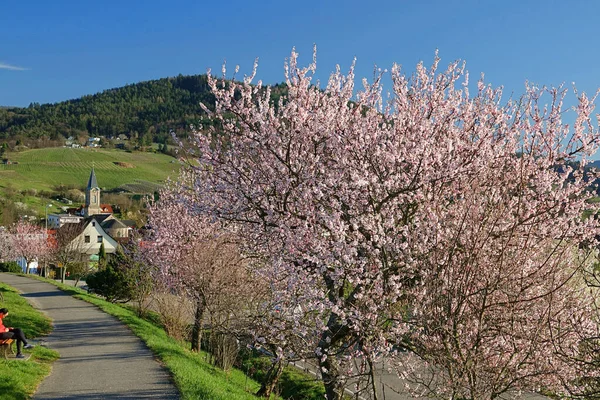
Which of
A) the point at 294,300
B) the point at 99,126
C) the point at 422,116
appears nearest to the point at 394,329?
the point at 294,300

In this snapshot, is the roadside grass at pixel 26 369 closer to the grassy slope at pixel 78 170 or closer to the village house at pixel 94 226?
the village house at pixel 94 226

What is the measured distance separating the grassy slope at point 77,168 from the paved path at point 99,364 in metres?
83.6

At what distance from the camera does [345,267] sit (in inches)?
302

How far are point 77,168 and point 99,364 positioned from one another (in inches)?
4701

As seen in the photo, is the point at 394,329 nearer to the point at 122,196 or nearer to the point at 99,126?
the point at 122,196

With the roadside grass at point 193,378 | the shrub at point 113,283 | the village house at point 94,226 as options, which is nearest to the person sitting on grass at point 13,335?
the roadside grass at point 193,378

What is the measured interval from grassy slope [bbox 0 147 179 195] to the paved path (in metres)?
83.6

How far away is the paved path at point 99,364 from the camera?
9.57 meters

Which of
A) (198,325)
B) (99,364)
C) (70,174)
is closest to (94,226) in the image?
(198,325)

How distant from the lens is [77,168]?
121m

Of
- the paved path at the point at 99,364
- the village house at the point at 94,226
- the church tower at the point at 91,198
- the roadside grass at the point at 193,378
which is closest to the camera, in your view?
the paved path at the point at 99,364

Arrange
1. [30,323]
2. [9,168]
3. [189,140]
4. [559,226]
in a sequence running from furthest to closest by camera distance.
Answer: [9,168], [30,323], [189,140], [559,226]

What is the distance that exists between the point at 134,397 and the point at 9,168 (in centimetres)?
11717

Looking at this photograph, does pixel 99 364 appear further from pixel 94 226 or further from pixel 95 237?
pixel 94 226
